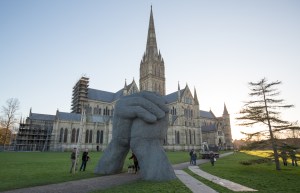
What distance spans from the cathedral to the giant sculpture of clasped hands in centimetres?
3568

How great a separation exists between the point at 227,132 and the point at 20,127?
88.8m

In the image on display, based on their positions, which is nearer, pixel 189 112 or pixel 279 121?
pixel 279 121

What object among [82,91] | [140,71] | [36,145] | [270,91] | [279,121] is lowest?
[36,145]

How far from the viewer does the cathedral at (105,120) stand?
5597cm

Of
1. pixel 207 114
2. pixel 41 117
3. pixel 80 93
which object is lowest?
pixel 41 117

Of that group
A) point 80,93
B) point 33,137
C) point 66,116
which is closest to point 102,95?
point 80,93

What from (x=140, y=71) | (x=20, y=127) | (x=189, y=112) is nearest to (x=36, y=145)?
(x=20, y=127)

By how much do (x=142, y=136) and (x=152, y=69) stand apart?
62514mm

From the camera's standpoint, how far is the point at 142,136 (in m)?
13.0

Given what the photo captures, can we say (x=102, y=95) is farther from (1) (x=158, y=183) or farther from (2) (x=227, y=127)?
(2) (x=227, y=127)

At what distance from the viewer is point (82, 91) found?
68375 mm

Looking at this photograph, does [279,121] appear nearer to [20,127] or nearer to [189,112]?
[189,112]

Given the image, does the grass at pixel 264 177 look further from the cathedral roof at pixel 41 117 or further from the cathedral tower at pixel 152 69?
the cathedral roof at pixel 41 117

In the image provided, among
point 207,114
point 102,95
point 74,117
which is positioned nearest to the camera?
point 74,117
